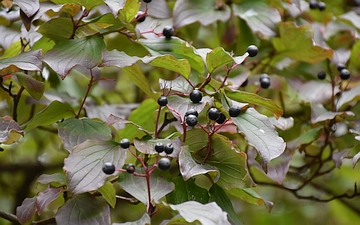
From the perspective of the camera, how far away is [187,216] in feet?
2.51

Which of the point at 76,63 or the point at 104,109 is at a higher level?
the point at 76,63

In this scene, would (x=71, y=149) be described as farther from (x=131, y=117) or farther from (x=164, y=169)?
(x=131, y=117)

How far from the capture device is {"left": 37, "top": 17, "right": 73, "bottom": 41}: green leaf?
1.10 metres

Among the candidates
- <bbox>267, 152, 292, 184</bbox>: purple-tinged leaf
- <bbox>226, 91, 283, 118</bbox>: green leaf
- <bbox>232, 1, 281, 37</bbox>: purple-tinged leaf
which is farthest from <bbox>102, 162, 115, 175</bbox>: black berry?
<bbox>232, 1, 281, 37</bbox>: purple-tinged leaf

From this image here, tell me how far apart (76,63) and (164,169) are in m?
0.30

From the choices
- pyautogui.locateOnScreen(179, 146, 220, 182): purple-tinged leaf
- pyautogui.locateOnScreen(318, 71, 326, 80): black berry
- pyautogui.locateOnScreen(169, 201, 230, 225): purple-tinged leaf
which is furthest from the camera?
pyautogui.locateOnScreen(318, 71, 326, 80): black berry

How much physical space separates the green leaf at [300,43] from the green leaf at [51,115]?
2.14 ft

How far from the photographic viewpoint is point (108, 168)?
0.85 metres

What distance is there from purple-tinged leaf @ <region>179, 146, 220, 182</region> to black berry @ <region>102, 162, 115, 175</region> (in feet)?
0.37

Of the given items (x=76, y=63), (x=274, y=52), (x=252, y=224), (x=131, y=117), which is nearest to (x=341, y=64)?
(x=274, y=52)

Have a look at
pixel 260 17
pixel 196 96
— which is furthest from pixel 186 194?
pixel 260 17

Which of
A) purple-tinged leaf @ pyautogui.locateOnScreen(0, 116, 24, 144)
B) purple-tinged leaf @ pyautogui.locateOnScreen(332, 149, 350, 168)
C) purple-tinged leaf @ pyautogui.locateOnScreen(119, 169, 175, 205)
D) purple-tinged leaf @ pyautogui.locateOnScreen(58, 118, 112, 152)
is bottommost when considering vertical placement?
purple-tinged leaf @ pyautogui.locateOnScreen(332, 149, 350, 168)

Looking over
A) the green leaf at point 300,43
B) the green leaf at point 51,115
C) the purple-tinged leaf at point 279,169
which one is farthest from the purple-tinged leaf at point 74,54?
the green leaf at point 300,43

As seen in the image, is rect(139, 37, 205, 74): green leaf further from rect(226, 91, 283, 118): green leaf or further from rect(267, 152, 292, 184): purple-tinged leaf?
rect(267, 152, 292, 184): purple-tinged leaf
